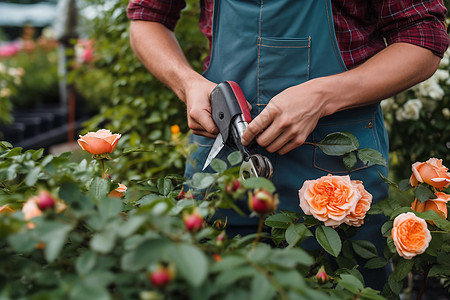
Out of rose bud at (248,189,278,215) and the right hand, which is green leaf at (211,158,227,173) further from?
the right hand

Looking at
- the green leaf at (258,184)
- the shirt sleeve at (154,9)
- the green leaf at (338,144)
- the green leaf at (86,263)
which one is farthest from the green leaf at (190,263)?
the shirt sleeve at (154,9)

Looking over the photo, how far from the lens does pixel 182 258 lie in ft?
1.88

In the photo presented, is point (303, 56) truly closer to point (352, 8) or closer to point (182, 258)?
point (352, 8)

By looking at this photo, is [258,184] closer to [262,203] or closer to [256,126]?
[262,203]

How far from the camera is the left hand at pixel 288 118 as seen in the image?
1091 mm

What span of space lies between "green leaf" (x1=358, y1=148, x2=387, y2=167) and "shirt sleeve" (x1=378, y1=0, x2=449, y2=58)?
1.03 ft

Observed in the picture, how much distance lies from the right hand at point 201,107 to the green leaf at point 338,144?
10.9 inches

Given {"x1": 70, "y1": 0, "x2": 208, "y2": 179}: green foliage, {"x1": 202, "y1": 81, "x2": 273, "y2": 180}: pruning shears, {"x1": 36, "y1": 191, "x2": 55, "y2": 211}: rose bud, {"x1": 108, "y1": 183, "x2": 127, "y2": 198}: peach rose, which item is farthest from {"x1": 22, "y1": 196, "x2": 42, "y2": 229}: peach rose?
{"x1": 70, "y1": 0, "x2": 208, "y2": 179}: green foliage

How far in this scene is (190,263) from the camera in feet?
1.86

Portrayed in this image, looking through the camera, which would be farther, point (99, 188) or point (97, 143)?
point (97, 143)

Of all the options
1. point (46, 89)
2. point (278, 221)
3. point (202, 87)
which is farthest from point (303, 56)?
point (46, 89)

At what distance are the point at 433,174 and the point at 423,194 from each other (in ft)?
0.19

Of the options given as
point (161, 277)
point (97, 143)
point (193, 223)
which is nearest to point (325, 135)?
point (97, 143)

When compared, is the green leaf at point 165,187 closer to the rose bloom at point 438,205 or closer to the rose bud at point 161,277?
the rose bud at point 161,277
